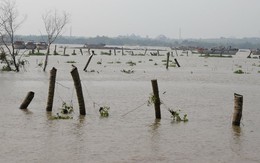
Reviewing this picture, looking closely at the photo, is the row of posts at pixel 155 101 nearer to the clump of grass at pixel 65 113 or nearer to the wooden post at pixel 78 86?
→ the wooden post at pixel 78 86

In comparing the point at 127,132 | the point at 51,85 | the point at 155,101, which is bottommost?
the point at 127,132

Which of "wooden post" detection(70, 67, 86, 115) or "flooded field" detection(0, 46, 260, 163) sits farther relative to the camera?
"wooden post" detection(70, 67, 86, 115)

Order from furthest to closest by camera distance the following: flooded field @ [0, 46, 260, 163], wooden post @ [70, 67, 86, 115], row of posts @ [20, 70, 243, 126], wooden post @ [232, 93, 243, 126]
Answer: wooden post @ [70, 67, 86, 115] → row of posts @ [20, 70, 243, 126] → wooden post @ [232, 93, 243, 126] → flooded field @ [0, 46, 260, 163]

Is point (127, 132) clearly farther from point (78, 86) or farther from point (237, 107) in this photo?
point (237, 107)

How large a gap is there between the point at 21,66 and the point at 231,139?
30470 millimetres

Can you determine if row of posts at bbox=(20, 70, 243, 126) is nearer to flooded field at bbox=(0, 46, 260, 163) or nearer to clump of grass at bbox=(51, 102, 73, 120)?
flooded field at bbox=(0, 46, 260, 163)

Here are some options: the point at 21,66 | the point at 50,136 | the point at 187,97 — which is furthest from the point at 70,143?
the point at 21,66

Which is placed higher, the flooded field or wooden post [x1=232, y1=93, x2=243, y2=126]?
wooden post [x1=232, y1=93, x2=243, y2=126]

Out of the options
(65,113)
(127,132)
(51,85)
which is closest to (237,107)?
(127,132)

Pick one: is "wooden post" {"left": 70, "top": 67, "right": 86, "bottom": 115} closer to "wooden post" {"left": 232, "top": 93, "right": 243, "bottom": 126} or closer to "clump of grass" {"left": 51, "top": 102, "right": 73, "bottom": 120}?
"clump of grass" {"left": 51, "top": 102, "right": 73, "bottom": 120}

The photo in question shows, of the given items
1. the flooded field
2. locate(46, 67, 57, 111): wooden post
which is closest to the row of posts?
locate(46, 67, 57, 111): wooden post

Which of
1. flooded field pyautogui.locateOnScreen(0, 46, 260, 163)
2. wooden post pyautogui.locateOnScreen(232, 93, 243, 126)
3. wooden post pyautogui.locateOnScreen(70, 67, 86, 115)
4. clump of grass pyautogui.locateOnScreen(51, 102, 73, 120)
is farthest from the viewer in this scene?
wooden post pyautogui.locateOnScreen(70, 67, 86, 115)

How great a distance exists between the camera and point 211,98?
24.5m

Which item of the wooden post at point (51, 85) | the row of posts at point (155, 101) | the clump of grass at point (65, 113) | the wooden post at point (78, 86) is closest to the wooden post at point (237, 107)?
the row of posts at point (155, 101)
